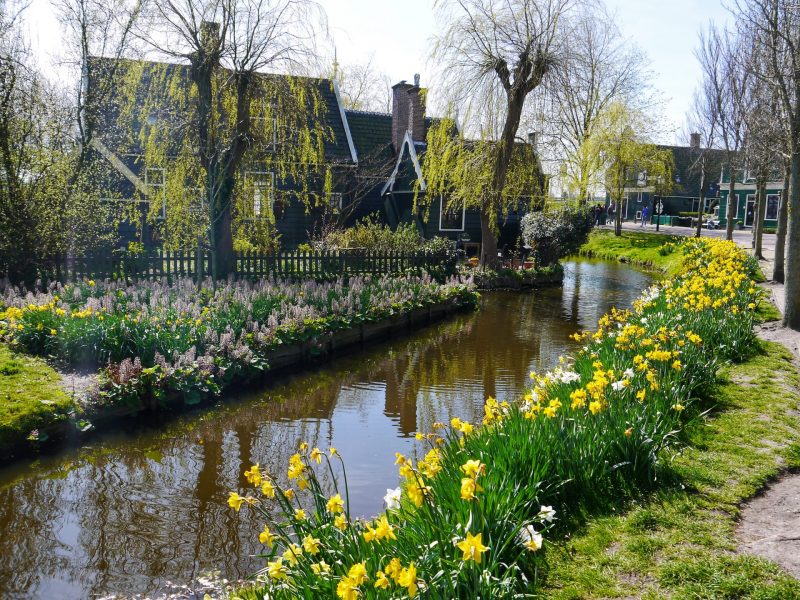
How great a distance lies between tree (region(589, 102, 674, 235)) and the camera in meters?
36.4

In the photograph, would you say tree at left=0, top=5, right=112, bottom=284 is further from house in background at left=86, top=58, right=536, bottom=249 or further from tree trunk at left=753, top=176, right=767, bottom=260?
tree trunk at left=753, top=176, right=767, bottom=260

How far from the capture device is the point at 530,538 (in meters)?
3.37

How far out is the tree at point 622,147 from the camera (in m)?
36.4

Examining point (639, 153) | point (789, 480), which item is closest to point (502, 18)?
point (789, 480)

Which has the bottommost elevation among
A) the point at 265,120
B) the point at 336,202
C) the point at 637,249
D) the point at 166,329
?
the point at 166,329

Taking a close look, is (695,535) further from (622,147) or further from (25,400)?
(622,147)

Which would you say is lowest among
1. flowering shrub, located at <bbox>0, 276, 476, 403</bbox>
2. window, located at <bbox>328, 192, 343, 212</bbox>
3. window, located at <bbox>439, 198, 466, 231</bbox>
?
flowering shrub, located at <bbox>0, 276, 476, 403</bbox>

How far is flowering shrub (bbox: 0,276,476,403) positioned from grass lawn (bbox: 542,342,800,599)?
5651 millimetres

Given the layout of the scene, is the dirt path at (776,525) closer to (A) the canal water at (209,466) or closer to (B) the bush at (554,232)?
(A) the canal water at (209,466)

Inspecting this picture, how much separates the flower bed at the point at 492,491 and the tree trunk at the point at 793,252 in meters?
3.88

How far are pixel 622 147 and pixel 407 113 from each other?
1398 cm

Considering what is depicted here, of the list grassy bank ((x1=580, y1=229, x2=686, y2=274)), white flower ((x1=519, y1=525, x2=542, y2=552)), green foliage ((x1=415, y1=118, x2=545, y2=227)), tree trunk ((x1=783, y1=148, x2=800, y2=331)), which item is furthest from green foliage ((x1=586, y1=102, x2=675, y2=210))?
white flower ((x1=519, y1=525, x2=542, y2=552))

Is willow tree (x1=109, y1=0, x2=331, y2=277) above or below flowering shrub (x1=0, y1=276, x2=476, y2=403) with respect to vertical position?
above

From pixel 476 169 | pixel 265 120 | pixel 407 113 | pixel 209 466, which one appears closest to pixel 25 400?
pixel 209 466
